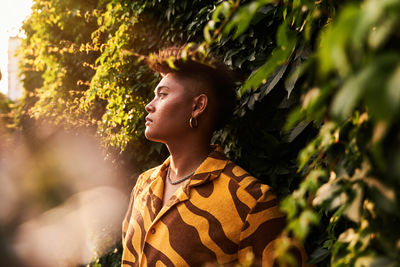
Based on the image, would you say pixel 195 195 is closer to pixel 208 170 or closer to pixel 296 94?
pixel 208 170

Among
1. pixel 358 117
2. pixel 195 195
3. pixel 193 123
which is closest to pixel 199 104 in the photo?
pixel 193 123

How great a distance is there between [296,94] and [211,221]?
65 cm

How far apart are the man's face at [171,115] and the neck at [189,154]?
0.18ft

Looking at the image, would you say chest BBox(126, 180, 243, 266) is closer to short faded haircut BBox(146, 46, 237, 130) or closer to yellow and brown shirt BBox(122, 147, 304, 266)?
yellow and brown shirt BBox(122, 147, 304, 266)

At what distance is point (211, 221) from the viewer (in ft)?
5.26

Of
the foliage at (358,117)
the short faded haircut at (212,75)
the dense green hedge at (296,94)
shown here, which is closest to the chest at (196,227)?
the dense green hedge at (296,94)

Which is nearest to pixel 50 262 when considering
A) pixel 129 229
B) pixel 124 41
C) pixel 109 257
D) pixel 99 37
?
pixel 109 257

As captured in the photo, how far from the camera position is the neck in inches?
73.6

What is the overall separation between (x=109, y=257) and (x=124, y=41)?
2.01 metres

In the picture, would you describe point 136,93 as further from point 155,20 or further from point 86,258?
point 86,258

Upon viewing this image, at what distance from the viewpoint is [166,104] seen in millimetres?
1831

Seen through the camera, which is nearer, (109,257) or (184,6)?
(184,6)

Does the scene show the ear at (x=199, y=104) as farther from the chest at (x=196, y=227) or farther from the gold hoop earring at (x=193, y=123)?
the chest at (x=196, y=227)

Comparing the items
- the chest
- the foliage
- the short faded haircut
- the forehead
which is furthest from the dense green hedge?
the forehead
